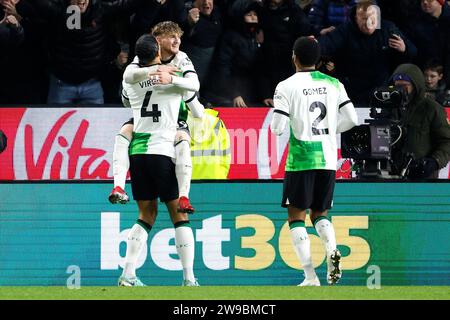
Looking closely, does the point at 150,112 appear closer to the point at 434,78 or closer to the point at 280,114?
the point at 280,114

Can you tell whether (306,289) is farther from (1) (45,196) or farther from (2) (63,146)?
(2) (63,146)

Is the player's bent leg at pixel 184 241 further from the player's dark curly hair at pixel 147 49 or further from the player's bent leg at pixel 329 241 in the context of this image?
the player's dark curly hair at pixel 147 49

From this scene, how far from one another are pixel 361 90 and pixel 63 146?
3.29 metres

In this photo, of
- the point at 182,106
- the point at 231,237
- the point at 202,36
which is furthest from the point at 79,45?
the point at 182,106

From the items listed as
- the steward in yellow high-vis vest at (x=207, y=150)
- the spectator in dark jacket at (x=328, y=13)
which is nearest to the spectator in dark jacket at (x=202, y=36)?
the spectator in dark jacket at (x=328, y=13)

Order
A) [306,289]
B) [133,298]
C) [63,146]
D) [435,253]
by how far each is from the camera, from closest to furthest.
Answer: [133,298] → [306,289] → [435,253] → [63,146]

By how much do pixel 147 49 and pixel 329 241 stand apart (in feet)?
6.67

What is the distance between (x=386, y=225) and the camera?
1224 cm

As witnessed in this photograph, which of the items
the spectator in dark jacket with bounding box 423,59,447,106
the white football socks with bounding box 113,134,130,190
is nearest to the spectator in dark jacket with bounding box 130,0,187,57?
the spectator in dark jacket with bounding box 423,59,447,106

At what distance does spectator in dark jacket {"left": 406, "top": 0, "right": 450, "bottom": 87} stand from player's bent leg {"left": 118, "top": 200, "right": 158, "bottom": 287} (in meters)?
5.69

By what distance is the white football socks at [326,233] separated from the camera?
1129 cm

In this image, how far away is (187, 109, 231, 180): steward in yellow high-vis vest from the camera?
13508mm

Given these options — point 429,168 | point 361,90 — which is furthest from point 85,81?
point 429,168

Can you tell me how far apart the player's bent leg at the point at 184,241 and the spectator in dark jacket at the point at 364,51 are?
4.77m
